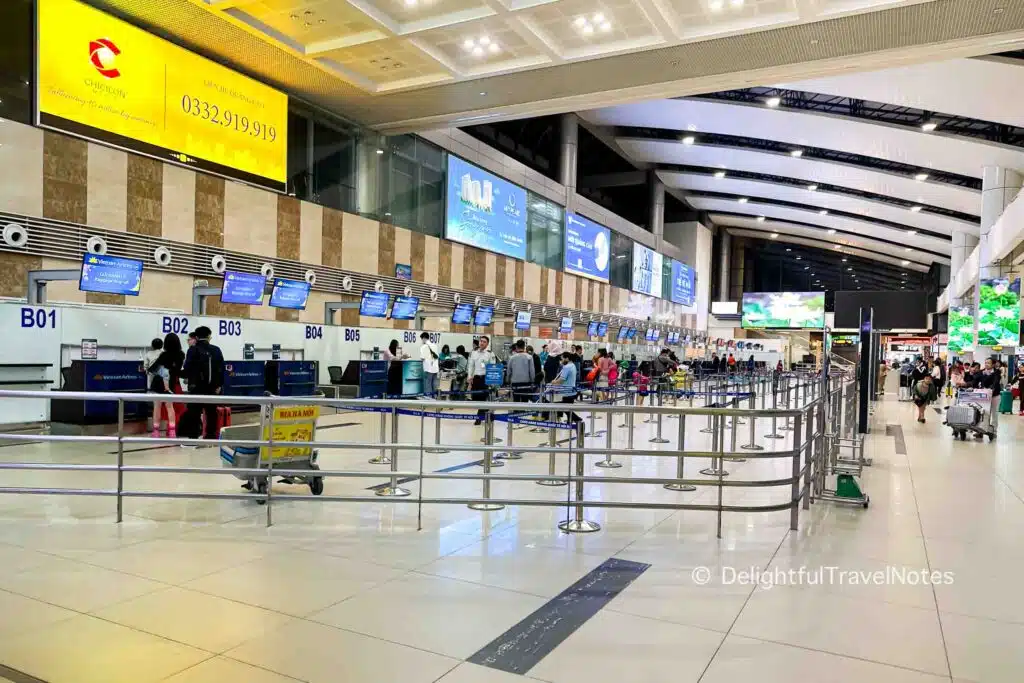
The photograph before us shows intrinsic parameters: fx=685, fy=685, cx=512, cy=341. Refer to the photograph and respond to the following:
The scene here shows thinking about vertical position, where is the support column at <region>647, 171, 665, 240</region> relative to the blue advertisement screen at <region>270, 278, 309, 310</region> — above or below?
above

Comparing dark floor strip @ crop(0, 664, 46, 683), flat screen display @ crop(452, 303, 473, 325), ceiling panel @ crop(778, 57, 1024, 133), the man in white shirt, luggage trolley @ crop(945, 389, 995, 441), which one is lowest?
dark floor strip @ crop(0, 664, 46, 683)

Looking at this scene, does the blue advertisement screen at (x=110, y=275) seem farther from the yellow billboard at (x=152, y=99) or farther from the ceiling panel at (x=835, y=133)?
the ceiling panel at (x=835, y=133)

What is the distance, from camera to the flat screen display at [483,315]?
19469 mm

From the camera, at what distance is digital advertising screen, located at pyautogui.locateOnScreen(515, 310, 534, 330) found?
21531 millimetres

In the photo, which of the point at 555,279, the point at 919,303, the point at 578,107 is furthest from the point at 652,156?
the point at 578,107

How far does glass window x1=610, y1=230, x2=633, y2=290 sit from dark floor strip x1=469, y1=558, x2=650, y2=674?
91.8 ft

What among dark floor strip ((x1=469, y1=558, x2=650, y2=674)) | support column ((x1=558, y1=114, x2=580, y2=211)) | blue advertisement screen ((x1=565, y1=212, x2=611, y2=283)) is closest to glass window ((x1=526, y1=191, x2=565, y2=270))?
blue advertisement screen ((x1=565, y1=212, x2=611, y2=283))

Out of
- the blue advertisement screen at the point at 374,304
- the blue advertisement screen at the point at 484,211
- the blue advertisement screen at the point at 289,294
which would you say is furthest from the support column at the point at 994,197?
the blue advertisement screen at the point at 289,294

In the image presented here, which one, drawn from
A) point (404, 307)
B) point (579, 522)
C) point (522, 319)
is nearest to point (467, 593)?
point (579, 522)

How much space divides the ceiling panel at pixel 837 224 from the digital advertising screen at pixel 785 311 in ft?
15.0

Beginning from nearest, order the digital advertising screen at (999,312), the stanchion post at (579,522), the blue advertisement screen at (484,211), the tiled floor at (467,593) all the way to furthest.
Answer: the tiled floor at (467,593)
the stanchion post at (579,522)
the blue advertisement screen at (484,211)
the digital advertising screen at (999,312)

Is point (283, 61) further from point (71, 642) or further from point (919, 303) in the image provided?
point (919, 303)

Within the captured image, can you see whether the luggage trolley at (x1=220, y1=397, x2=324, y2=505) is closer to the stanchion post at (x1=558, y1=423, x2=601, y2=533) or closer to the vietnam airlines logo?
the stanchion post at (x1=558, y1=423, x2=601, y2=533)

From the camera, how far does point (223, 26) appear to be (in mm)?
11148
